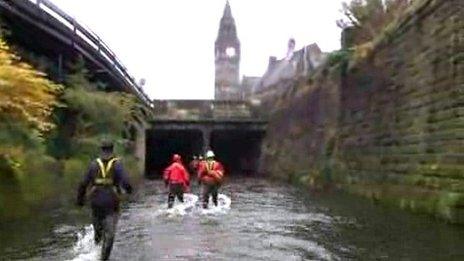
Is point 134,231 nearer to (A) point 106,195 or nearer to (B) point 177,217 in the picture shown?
(B) point 177,217

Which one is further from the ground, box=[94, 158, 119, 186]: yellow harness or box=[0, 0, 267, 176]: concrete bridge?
box=[0, 0, 267, 176]: concrete bridge

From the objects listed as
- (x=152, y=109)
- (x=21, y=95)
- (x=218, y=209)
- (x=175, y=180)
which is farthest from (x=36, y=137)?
(x=152, y=109)

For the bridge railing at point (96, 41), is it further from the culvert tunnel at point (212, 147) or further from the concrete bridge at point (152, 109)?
the culvert tunnel at point (212, 147)

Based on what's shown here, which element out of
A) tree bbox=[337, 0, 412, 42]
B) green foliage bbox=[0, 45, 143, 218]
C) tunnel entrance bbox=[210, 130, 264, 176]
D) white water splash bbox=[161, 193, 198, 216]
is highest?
tree bbox=[337, 0, 412, 42]

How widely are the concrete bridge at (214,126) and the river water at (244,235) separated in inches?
1340

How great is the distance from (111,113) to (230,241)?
706 inches

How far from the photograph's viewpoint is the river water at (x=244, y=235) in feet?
42.4

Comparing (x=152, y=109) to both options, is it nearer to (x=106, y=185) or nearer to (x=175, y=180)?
(x=175, y=180)

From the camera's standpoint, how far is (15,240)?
1426 cm

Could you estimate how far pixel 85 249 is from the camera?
13.0m

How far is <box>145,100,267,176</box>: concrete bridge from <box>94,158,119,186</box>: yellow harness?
147ft

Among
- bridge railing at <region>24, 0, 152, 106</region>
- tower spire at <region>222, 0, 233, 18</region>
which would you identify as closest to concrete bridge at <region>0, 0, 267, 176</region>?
bridge railing at <region>24, 0, 152, 106</region>

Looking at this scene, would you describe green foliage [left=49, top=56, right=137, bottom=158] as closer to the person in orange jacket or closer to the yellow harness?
the person in orange jacket

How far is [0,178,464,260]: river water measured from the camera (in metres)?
12.9
